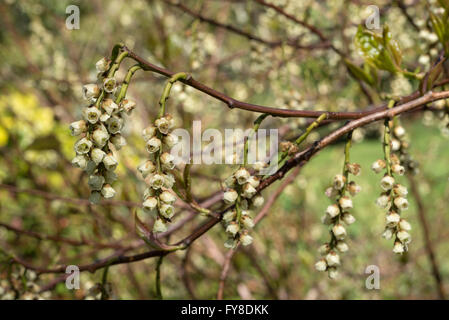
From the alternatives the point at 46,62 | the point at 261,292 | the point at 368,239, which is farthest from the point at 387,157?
the point at 46,62

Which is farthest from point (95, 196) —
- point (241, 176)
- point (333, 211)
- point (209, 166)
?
point (209, 166)

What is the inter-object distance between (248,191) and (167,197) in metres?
0.13

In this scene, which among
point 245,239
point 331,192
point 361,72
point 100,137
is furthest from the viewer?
point 361,72

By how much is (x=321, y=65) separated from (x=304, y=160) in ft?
4.43

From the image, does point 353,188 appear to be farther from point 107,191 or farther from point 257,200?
point 107,191

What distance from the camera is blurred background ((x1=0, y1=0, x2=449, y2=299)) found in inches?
68.9

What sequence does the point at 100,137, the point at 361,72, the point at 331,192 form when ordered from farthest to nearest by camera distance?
the point at 361,72 < the point at 331,192 < the point at 100,137

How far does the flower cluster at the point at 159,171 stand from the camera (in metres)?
0.66

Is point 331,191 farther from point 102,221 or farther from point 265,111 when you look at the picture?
point 102,221

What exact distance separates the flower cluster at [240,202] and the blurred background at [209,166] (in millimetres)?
652

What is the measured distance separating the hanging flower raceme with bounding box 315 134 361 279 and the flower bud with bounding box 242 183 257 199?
16 cm

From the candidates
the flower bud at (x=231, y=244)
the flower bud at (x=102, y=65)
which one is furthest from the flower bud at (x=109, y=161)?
the flower bud at (x=231, y=244)

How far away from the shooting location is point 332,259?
0.82m
